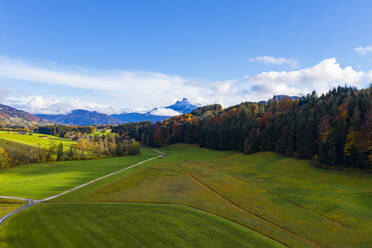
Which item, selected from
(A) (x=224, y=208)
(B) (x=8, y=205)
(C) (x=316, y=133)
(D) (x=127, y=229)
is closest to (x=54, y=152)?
(B) (x=8, y=205)

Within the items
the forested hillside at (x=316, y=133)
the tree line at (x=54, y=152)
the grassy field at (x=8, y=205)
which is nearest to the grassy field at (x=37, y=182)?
the grassy field at (x=8, y=205)

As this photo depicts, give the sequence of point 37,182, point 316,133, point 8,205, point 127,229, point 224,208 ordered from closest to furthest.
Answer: point 127,229 < point 224,208 < point 8,205 < point 37,182 < point 316,133

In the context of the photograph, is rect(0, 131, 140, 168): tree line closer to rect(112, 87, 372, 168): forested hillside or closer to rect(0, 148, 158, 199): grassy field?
rect(0, 148, 158, 199): grassy field

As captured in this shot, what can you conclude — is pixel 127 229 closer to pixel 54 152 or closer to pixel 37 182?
pixel 37 182

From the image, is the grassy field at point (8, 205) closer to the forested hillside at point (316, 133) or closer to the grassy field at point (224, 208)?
the grassy field at point (224, 208)

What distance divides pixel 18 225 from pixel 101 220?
12.1m

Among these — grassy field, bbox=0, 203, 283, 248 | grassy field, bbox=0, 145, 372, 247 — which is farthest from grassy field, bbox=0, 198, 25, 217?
grassy field, bbox=0, 203, 283, 248

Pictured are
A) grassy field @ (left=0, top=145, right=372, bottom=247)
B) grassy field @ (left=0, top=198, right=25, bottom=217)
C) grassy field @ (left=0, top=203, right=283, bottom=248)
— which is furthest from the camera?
grassy field @ (left=0, top=198, right=25, bottom=217)

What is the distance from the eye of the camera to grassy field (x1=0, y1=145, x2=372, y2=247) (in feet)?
93.7

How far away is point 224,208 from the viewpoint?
40500mm

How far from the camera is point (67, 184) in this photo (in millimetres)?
63219

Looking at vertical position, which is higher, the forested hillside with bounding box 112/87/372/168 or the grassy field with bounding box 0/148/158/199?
the forested hillside with bounding box 112/87/372/168

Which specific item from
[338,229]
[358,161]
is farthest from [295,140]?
[338,229]

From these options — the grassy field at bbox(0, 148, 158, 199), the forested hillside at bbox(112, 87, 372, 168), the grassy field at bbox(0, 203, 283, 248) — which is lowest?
the grassy field at bbox(0, 148, 158, 199)
